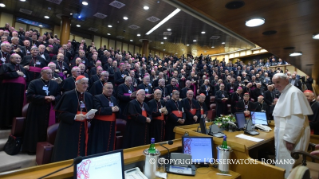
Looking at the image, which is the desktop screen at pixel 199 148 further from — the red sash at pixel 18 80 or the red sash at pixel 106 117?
the red sash at pixel 18 80

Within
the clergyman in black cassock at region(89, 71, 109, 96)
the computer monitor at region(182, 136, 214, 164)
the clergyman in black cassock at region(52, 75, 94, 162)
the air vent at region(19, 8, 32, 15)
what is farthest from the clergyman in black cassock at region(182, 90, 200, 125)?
the air vent at region(19, 8, 32, 15)

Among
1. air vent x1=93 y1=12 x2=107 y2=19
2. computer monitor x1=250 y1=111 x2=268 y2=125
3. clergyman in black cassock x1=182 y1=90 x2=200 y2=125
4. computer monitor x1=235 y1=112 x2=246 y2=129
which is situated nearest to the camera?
computer monitor x1=235 y1=112 x2=246 y2=129

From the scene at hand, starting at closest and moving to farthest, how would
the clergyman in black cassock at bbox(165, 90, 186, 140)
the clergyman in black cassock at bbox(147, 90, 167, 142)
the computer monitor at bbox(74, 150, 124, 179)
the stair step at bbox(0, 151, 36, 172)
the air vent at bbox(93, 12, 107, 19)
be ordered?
1. the computer monitor at bbox(74, 150, 124, 179)
2. the stair step at bbox(0, 151, 36, 172)
3. the clergyman in black cassock at bbox(147, 90, 167, 142)
4. the clergyman in black cassock at bbox(165, 90, 186, 140)
5. the air vent at bbox(93, 12, 107, 19)

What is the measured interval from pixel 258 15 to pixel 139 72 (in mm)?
5321

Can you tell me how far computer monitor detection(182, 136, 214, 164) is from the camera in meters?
2.24

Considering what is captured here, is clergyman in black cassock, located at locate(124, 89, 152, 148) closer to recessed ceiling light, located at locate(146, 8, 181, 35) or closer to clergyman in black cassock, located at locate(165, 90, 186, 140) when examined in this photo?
clergyman in black cassock, located at locate(165, 90, 186, 140)

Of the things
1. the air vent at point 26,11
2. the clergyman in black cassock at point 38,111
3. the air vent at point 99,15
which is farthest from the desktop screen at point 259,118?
the air vent at point 26,11

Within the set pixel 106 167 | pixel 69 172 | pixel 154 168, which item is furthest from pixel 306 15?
pixel 69 172

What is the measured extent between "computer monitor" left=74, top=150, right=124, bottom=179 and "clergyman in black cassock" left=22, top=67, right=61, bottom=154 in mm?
2555

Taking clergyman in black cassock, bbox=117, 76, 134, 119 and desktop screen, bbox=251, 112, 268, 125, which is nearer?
desktop screen, bbox=251, 112, 268, 125

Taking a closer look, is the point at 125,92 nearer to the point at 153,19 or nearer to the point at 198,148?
the point at 198,148

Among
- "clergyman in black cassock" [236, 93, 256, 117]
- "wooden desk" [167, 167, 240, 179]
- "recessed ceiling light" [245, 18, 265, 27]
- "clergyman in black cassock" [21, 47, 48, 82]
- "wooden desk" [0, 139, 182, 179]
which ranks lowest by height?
"wooden desk" [167, 167, 240, 179]

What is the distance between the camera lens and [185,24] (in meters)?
10.8

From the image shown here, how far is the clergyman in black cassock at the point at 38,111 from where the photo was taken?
341 cm
